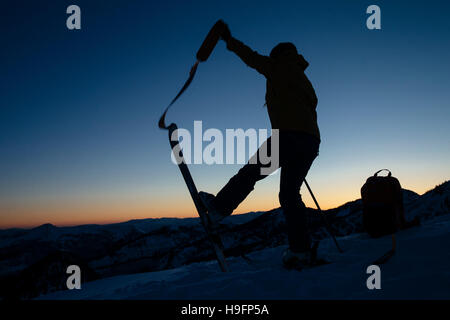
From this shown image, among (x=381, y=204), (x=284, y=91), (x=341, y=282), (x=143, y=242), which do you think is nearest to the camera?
(x=341, y=282)

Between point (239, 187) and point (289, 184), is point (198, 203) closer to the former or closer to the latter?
point (239, 187)

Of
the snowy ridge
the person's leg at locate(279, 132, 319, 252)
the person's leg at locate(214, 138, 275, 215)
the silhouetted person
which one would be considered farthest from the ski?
the person's leg at locate(279, 132, 319, 252)

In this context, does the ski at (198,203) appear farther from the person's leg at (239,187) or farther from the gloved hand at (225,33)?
the gloved hand at (225,33)

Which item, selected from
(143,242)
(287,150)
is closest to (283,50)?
(287,150)

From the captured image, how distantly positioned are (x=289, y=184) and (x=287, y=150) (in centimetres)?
41

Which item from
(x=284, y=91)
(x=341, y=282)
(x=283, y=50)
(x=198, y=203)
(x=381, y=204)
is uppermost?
(x=283, y=50)

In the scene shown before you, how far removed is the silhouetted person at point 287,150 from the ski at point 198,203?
97mm

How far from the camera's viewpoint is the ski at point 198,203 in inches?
119

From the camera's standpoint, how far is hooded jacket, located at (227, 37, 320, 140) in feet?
9.95

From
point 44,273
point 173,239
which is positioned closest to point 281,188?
point 44,273

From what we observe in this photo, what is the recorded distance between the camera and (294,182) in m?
3.04

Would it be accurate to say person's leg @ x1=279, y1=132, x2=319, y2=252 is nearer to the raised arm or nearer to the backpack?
the raised arm

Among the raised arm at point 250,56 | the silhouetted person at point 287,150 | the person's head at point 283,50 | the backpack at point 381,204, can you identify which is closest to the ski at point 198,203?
the silhouetted person at point 287,150
